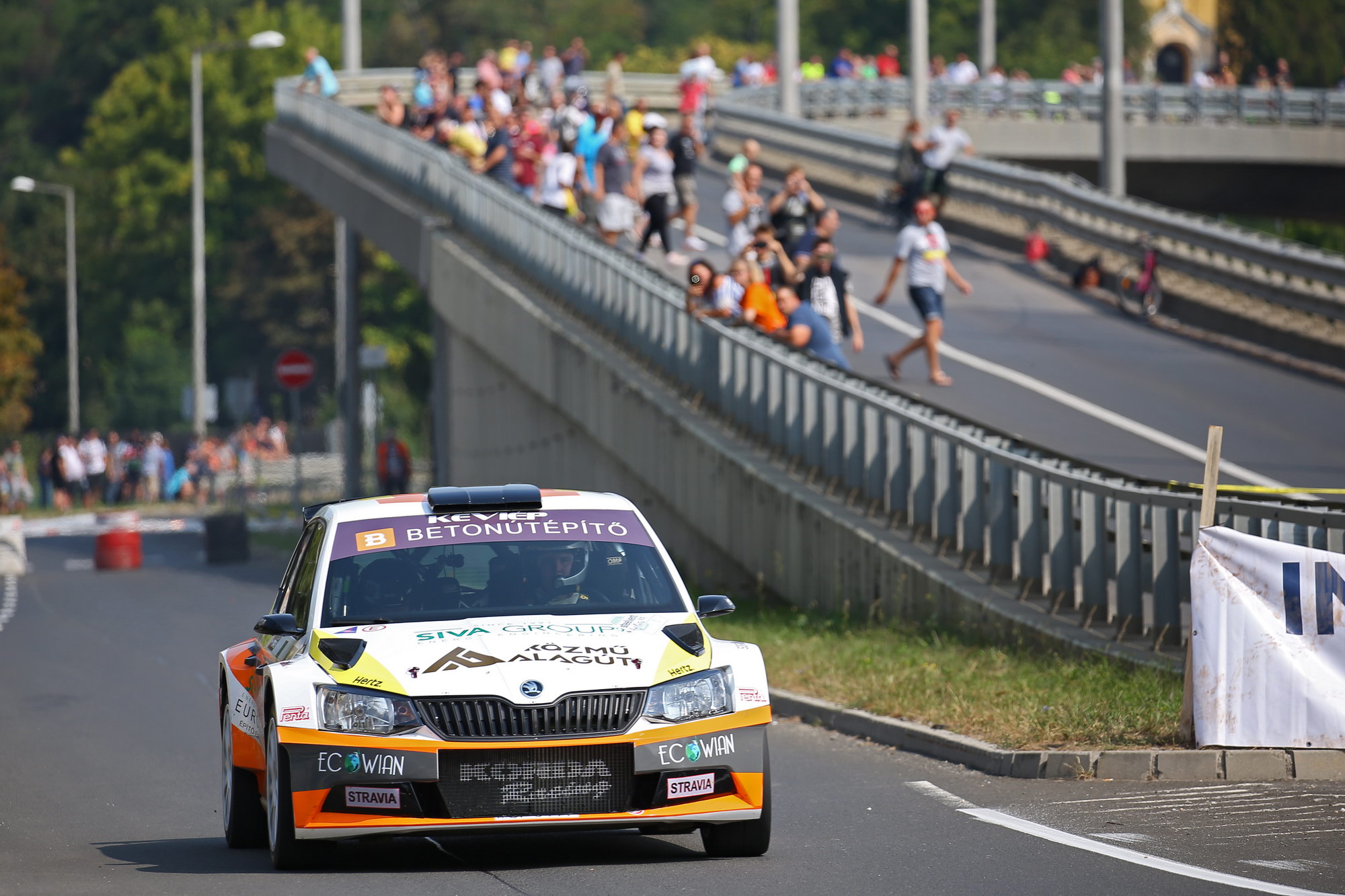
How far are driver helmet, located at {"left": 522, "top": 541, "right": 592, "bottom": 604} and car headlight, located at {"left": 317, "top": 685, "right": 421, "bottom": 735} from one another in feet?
3.54

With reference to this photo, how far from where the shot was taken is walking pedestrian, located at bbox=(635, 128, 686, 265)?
29.5 metres

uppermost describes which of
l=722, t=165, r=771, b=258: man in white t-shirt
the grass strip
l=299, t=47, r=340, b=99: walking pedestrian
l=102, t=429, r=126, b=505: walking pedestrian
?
l=299, t=47, r=340, b=99: walking pedestrian

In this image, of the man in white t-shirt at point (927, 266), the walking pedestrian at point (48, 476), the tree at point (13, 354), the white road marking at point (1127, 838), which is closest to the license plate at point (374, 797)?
the white road marking at point (1127, 838)

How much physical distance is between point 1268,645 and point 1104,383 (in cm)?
1453

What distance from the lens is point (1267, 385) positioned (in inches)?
992

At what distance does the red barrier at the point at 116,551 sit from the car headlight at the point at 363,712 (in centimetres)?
2593

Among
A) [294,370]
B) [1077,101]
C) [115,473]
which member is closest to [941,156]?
[294,370]

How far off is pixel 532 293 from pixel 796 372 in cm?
1104

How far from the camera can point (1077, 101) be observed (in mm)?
53969

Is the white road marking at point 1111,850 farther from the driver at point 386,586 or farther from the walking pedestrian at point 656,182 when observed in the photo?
the walking pedestrian at point 656,182

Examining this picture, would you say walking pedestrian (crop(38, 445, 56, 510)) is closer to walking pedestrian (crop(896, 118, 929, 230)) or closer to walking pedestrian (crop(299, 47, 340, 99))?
walking pedestrian (crop(299, 47, 340, 99))

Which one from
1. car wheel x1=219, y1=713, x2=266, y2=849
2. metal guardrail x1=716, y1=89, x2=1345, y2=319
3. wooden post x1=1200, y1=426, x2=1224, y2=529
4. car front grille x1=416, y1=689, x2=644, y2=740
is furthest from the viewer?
metal guardrail x1=716, y1=89, x2=1345, y2=319

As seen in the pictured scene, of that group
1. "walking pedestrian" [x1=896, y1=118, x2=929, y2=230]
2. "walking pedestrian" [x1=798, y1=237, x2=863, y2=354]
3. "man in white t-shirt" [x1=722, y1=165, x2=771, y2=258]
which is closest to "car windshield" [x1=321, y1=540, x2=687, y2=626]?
"walking pedestrian" [x1=798, y1=237, x2=863, y2=354]

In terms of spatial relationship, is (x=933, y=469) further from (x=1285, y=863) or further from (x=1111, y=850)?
(x=1285, y=863)
